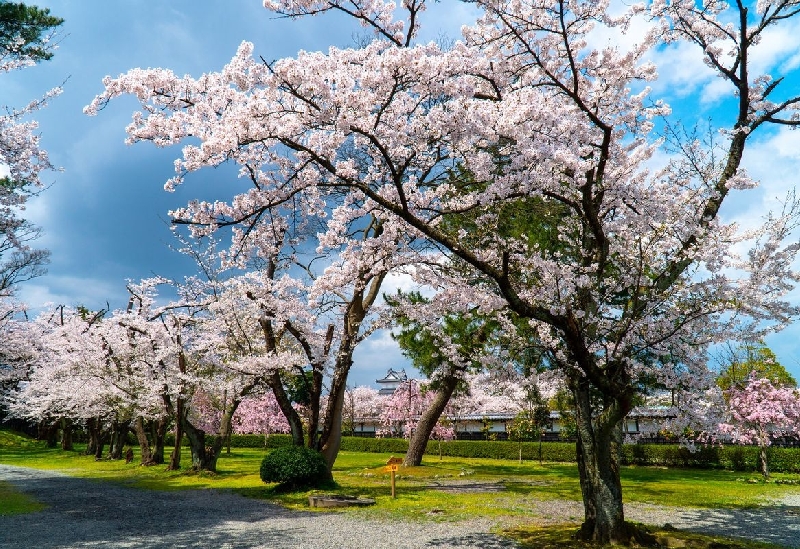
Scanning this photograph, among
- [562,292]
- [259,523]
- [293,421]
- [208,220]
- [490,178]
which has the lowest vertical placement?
[259,523]

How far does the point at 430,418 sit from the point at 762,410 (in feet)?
41.6

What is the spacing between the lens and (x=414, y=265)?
11984 millimetres

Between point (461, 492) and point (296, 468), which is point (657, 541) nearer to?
point (461, 492)

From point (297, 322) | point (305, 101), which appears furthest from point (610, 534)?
point (297, 322)

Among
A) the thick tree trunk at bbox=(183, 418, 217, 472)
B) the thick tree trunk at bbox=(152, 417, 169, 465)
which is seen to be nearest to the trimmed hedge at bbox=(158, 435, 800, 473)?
the thick tree trunk at bbox=(152, 417, 169, 465)

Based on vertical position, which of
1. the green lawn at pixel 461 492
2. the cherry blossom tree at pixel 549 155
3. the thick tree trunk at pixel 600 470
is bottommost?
the green lawn at pixel 461 492

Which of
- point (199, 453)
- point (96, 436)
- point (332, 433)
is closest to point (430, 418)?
point (332, 433)

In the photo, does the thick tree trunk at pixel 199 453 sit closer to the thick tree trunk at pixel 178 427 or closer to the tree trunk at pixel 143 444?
the thick tree trunk at pixel 178 427

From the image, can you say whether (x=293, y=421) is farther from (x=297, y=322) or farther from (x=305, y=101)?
(x=305, y=101)

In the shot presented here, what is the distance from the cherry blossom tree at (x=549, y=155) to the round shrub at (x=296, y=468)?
25.8 ft

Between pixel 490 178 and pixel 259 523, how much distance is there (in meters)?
7.62

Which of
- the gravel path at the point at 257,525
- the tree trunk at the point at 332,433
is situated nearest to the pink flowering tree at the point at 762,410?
the gravel path at the point at 257,525

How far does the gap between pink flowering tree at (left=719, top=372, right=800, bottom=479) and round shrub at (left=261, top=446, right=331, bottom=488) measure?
51.7ft

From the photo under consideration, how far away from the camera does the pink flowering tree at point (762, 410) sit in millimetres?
20672
